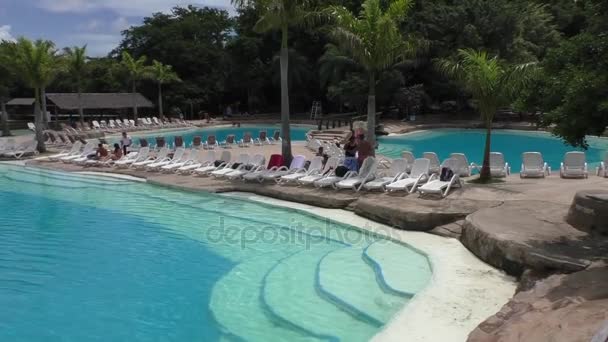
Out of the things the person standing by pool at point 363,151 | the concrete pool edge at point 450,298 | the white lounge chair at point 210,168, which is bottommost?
the concrete pool edge at point 450,298

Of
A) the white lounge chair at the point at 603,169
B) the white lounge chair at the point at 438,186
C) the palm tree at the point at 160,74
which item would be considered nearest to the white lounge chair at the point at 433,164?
the white lounge chair at the point at 438,186

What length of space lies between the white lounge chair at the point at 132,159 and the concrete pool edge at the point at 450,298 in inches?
479

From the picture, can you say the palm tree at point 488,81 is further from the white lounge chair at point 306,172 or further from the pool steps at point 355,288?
the pool steps at point 355,288

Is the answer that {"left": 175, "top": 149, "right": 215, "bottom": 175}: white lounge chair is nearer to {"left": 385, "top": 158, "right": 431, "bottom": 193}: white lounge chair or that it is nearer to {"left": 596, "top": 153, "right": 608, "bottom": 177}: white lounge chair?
{"left": 385, "top": 158, "right": 431, "bottom": 193}: white lounge chair

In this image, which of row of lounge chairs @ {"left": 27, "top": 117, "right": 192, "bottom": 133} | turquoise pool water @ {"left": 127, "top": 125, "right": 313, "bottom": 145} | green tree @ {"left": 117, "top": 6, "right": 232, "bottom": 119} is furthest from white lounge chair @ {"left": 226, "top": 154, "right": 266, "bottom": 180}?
green tree @ {"left": 117, "top": 6, "right": 232, "bottom": 119}

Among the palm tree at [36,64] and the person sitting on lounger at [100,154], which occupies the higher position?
the palm tree at [36,64]

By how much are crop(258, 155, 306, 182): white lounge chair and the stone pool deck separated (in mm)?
383

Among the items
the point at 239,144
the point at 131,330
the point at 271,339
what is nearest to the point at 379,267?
the point at 271,339

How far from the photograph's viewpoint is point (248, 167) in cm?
1548

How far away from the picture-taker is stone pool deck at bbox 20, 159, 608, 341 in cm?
514

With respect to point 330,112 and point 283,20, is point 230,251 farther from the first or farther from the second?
point 330,112

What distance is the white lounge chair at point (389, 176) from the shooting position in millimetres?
12273

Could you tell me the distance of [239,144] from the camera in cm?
2583

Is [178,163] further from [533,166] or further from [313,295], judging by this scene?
[313,295]
